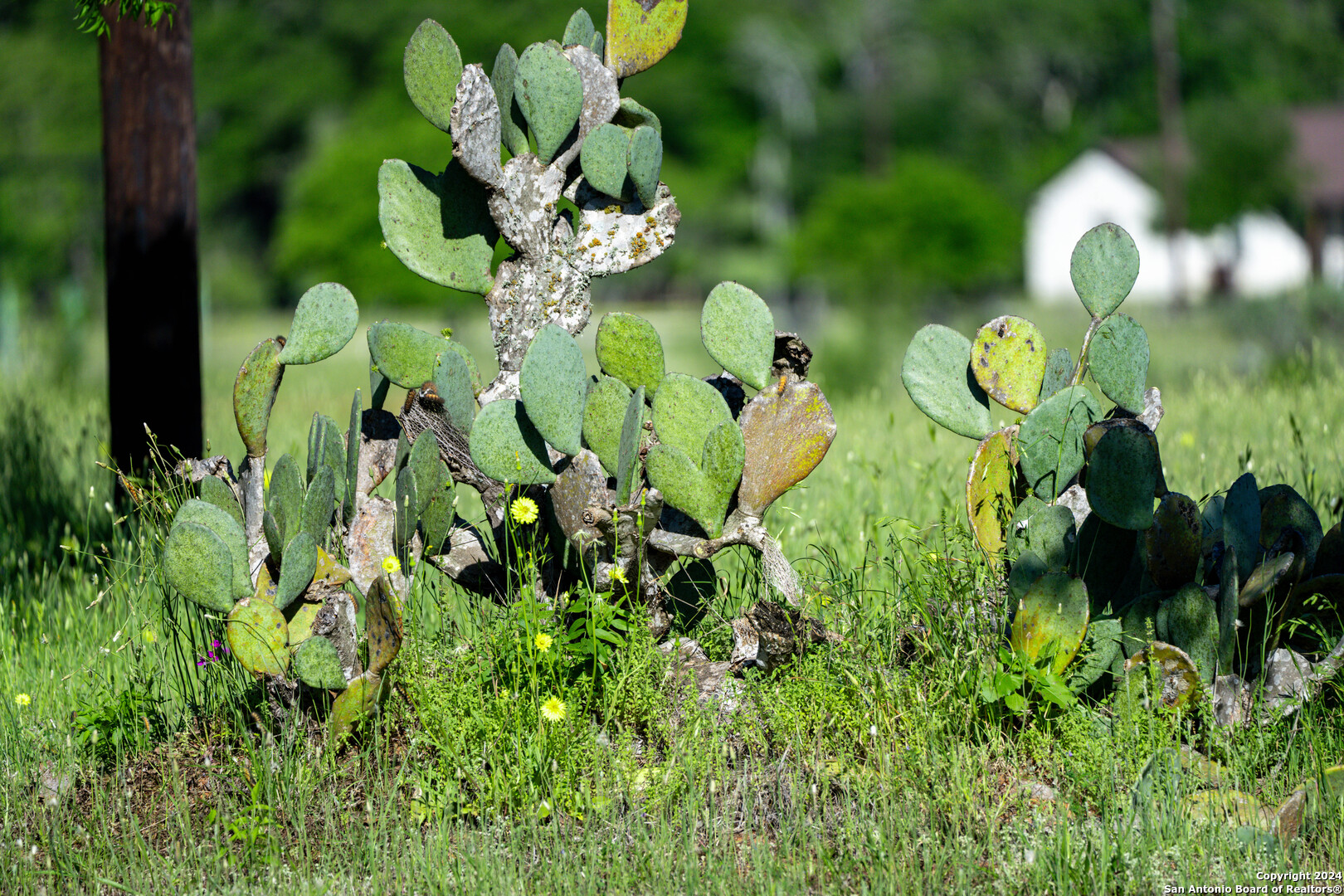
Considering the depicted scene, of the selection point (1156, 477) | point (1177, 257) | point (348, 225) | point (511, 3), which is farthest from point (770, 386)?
point (511, 3)

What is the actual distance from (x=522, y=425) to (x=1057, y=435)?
3.96 ft

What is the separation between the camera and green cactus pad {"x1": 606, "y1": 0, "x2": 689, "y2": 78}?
2.81 meters

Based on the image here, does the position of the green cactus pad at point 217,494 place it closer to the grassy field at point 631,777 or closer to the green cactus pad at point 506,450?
the grassy field at point 631,777

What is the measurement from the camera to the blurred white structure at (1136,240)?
34969mm

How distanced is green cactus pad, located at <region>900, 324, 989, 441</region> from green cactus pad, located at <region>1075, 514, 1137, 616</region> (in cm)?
33

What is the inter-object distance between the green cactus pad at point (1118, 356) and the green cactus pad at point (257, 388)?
1.83 m

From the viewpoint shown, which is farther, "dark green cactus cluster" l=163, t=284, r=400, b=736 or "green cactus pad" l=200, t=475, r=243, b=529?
"green cactus pad" l=200, t=475, r=243, b=529

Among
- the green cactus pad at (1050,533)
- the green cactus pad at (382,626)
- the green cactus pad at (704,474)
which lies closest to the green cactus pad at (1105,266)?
the green cactus pad at (1050,533)

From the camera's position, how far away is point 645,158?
2646 mm

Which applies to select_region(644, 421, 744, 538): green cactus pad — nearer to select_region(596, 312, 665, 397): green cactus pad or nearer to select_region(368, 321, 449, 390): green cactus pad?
select_region(596, 312, 665, 397): green cactus pad

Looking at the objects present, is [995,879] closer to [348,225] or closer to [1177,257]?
[348,225]

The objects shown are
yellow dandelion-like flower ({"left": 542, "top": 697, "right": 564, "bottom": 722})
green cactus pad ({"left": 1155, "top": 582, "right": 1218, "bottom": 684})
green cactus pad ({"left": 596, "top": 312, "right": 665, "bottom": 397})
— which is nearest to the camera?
yellow dandelion-like flower ({"left": 542, "top": 697, "right": 564, "bottom": 722})

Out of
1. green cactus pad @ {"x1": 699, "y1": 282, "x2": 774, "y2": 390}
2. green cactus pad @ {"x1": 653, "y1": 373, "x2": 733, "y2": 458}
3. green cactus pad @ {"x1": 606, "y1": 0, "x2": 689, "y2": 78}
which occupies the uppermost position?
green cactus pad @ {"x1": 606, "y1": 0, "x2": 689, "y2": 78}

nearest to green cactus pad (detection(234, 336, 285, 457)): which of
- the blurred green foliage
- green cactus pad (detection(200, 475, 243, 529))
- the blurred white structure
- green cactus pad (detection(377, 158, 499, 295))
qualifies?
green cactus pad (detection(200, 475, 243, 529))
